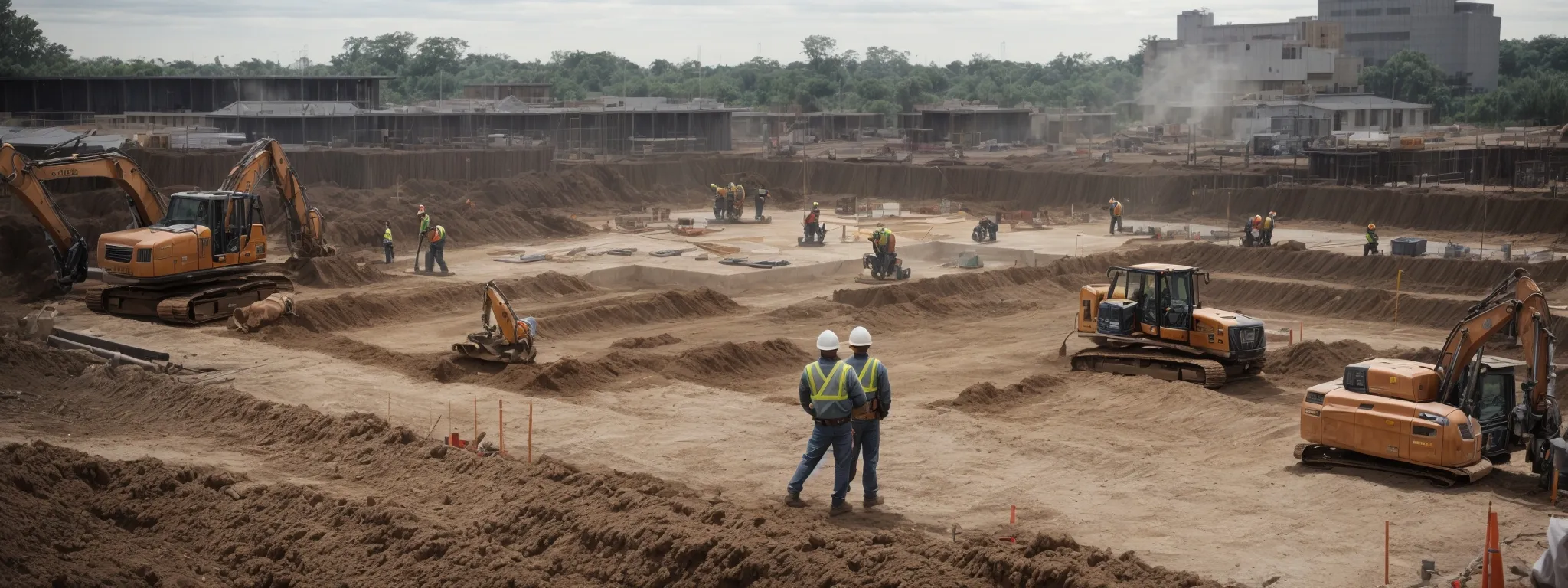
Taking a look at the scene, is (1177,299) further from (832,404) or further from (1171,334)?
(832,404)

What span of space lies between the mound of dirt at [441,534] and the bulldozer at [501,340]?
5.04m

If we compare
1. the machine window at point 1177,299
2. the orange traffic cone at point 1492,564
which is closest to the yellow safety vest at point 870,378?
the orange traffic cone at point 1492,564

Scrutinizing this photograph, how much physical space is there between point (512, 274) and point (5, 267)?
10357 millimetres

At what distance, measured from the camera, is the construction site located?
1238 centimetres

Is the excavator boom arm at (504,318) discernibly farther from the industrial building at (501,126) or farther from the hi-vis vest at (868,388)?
the industrial building at (501,126)

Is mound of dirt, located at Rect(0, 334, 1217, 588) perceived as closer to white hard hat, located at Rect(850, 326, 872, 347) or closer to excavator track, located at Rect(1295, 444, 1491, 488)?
white hard hat, located at Rect(850, 326, 872, 347)

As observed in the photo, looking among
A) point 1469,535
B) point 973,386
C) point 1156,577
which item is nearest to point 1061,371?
point 973,386

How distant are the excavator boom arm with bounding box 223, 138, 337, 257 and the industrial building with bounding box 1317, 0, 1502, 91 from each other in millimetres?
116227

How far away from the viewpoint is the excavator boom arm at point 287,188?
27.5 meters

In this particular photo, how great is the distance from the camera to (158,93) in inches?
2744

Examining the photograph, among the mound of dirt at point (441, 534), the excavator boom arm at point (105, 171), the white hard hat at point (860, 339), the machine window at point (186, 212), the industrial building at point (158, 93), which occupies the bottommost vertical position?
the mound of dirt at point (441, 534)

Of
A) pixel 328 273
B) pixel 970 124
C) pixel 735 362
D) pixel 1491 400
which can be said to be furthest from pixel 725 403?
pixel 970 124

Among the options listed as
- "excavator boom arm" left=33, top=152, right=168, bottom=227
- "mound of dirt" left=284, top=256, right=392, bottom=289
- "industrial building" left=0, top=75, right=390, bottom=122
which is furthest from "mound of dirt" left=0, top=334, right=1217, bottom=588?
"industrial building" left=0, top=75, right=390, bottom=122

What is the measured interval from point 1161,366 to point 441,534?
11975 millimetres
